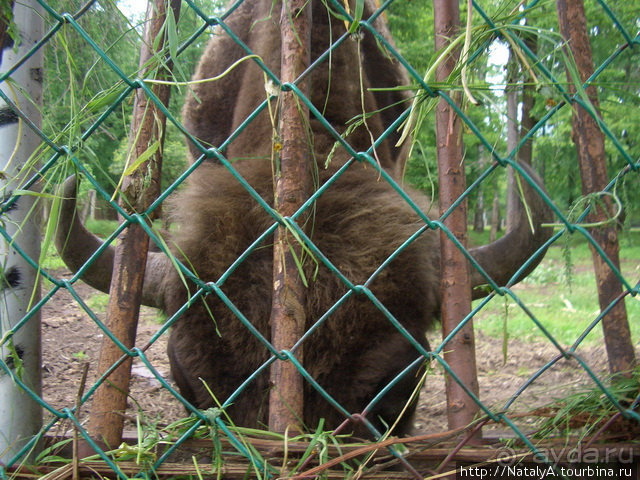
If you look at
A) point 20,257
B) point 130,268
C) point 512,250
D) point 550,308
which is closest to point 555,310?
point 550,308

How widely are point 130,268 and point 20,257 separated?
431 mm

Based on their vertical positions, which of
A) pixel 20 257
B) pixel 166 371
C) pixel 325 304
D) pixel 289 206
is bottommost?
pixel 166 371

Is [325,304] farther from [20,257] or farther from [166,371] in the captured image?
[166,371]

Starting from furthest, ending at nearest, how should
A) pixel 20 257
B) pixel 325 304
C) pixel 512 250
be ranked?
pixel 512 250 → pixel 325 304 → pixel 20 257

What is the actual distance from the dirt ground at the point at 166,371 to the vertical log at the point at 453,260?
4.55 ft

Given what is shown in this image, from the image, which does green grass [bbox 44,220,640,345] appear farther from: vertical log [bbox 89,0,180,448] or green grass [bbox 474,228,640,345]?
vertical log [bbox 89,0,180,448]

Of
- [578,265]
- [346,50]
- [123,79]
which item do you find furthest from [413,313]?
[578,265]

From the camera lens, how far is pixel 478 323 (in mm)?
7711

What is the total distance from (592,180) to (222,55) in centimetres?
363

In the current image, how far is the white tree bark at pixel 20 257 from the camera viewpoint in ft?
6.89

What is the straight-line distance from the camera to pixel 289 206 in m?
2.03

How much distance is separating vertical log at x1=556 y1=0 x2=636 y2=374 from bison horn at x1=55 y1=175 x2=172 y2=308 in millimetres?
1972

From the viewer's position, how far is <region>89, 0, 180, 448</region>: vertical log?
6.49 ft

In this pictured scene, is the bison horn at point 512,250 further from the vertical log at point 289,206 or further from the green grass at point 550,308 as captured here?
the green grass at point 550,308
